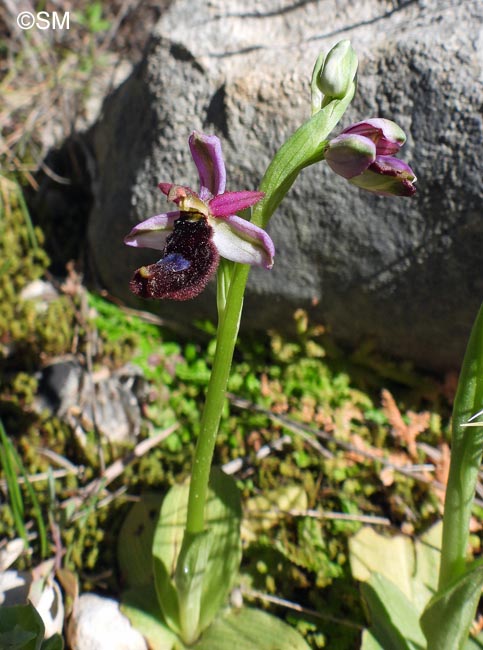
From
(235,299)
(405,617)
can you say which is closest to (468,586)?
(405,617)

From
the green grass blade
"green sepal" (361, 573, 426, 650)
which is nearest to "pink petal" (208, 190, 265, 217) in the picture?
the green grass blade

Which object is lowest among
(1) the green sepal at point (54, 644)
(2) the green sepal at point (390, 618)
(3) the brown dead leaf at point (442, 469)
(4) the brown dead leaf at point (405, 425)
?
(1) the green sepal at point (54, 644)

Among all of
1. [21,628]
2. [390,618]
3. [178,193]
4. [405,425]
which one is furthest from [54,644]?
[405,425]

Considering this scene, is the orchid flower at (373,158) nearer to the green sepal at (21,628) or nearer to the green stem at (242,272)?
the green stem at (242,272)

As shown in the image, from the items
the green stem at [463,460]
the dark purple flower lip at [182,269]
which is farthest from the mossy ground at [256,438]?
the dark purple flower lip at [182,269]

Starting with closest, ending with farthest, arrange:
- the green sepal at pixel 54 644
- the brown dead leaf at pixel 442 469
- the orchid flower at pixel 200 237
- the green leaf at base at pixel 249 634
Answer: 1. the orchid flower at pixel 200 237
2. the green sepal at pixel 54 644
3. the green leaf at base at pixel 249 634
4. the brown dead leaf at pixel 442 469

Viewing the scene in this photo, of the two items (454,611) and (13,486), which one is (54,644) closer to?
(13,486)

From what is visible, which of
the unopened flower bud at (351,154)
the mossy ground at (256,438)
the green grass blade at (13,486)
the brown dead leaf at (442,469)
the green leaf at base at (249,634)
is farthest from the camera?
the brown dead leaf at (442,469)
